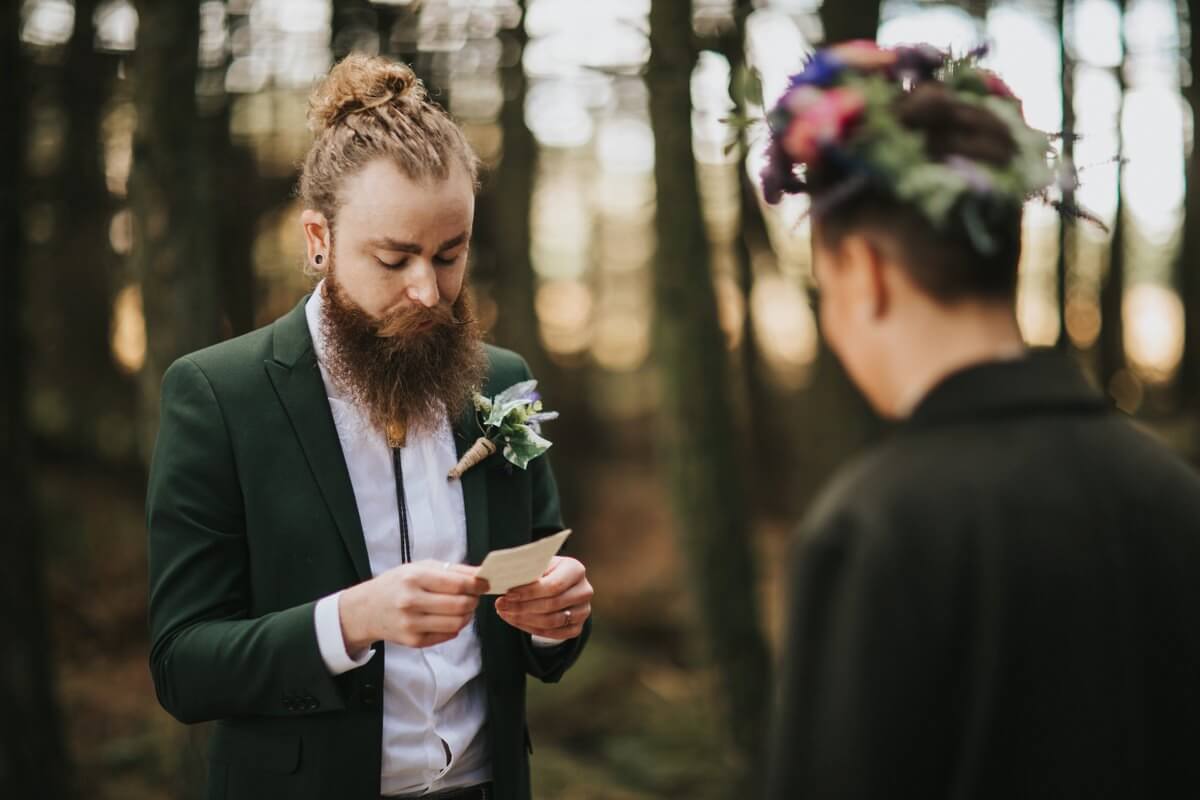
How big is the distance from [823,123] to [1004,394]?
539 millimetres

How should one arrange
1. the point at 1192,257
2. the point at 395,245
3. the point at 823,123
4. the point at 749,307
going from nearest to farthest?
the point at 823,123, the point at 395,245, the point at 749,307, the point at 1192,257

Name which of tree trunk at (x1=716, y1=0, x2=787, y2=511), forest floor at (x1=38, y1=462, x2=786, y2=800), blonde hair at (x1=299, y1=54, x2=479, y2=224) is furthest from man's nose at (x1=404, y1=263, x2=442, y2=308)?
forest floor at (x1=38, y1=462, x2=786, y2=800)

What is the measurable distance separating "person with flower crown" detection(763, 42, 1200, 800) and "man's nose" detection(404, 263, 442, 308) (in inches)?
46.7

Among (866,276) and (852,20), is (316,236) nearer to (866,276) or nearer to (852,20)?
(866,276)

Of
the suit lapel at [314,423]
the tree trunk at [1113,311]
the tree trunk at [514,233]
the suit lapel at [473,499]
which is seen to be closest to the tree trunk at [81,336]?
the tree trunk at [514,233]

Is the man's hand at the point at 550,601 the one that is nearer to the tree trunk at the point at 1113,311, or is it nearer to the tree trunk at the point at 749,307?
the tree trunk at the point at 749,307

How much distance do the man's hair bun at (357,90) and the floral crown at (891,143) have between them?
4.09 feet

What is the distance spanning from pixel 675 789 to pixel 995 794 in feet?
24.1

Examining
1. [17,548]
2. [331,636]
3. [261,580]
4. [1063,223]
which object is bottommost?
[17,548]

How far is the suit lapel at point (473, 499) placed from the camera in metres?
2.97

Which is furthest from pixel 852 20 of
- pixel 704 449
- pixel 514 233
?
pixel 514 233

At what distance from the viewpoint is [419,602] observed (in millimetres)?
2512

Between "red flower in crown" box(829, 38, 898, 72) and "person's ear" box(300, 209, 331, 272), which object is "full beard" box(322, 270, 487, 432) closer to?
"person's ear" box(300, 209, 331, 272)

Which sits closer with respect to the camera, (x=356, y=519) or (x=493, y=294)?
(x=356, y=519)
